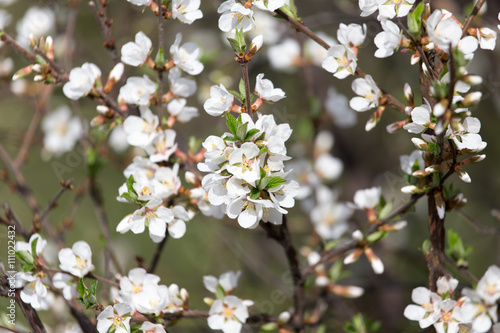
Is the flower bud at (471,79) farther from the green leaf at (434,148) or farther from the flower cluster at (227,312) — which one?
the flower cluster at (227,312)

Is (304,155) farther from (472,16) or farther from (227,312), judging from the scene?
(472,16)

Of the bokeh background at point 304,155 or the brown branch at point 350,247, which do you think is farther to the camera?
the bokeh background at point 304,155

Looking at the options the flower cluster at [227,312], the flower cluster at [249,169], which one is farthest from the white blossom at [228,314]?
the flower cluster at [249,169]

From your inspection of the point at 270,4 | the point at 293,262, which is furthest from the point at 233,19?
the point at 293,262

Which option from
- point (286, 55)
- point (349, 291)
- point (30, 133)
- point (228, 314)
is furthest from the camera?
point (286, 55)

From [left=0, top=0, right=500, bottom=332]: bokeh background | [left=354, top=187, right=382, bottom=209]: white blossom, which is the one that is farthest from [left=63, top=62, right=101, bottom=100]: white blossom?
[left=354, top=187, right=382, bottom=209]: white blossom
